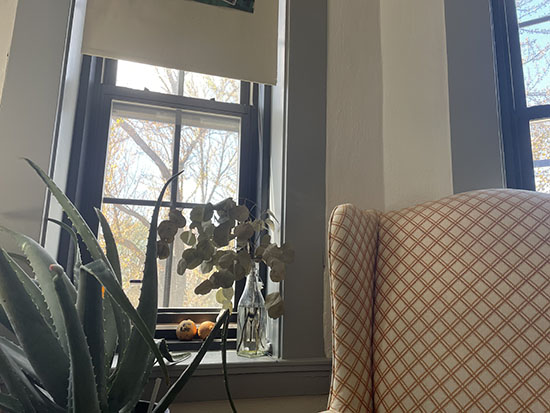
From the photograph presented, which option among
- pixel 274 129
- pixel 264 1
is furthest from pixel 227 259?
pixel 264 1

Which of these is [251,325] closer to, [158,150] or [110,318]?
[110,318]

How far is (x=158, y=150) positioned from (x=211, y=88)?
0.34 meters

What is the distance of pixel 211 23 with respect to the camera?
4.48ft

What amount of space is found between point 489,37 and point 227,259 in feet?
4.04

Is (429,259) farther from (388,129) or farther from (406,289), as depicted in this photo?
(388,129)

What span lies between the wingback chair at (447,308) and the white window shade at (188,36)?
0.74m

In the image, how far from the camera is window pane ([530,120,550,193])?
140 cm

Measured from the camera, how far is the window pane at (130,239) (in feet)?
4.43

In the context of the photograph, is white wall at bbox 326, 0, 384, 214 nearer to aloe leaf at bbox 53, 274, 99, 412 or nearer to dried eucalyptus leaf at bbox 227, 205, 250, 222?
dried eucalyptus leaf at bbox 227, 205, 250, 222

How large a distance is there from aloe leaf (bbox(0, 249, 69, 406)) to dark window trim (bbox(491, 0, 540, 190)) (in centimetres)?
151

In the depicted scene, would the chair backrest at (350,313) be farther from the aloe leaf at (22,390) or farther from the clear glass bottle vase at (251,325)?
the aloe leaf at (22,390)

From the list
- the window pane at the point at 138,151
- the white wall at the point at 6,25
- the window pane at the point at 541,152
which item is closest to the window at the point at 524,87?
the window pane at the point at 541,152

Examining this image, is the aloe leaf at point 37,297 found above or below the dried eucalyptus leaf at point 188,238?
below

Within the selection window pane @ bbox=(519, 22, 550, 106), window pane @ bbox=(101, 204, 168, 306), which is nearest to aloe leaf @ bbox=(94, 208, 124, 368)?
window pane @ bbox=(101, 204, 168, 306)
